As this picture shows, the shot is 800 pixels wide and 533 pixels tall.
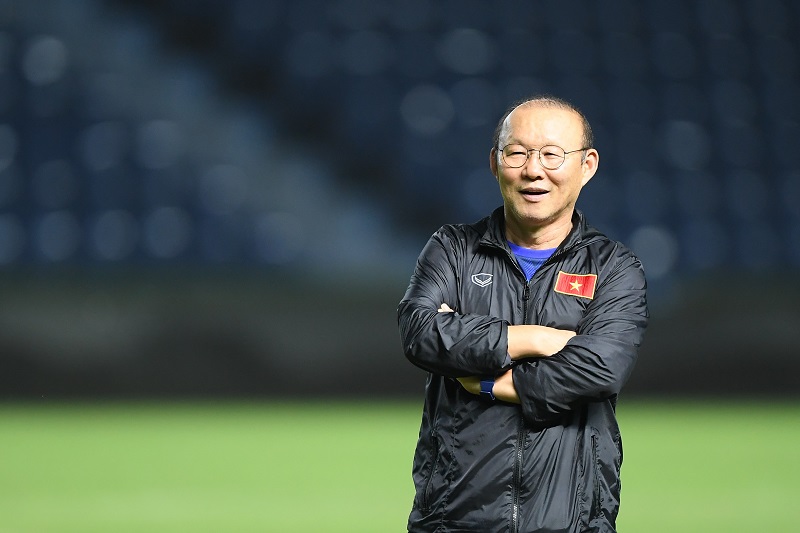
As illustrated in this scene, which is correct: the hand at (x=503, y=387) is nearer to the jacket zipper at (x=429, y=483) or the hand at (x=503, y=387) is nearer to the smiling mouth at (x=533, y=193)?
the jacket zipper at (x=429, y=483)

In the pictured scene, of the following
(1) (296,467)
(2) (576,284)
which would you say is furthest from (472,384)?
(1) (296,467)

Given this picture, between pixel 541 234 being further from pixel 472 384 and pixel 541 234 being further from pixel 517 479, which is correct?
pixel 517 479

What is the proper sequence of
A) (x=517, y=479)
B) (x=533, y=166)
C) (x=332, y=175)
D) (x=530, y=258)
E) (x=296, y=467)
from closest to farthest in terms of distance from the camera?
(x=517, y=479) < (x=533, y=166) < (x=530, y=258) < (x=296, y=467) < (x=332, y=175)

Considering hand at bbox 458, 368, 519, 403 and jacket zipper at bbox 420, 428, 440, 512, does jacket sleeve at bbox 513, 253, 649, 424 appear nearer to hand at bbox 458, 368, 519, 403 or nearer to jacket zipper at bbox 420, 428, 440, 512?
hand at bbox 458, 368, 519, 403

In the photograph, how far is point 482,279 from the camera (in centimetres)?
239

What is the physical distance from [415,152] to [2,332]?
284cm

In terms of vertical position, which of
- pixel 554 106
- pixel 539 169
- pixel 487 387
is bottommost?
pixel 487 387

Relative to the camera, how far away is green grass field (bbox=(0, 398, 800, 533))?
4.02 meters

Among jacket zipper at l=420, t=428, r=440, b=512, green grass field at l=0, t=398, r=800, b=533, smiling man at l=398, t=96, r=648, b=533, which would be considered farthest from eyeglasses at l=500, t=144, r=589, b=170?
green grass field at l=0, t=398, r=800, b=533

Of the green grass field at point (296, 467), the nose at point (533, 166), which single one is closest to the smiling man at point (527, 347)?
the nose at point (533, 166)

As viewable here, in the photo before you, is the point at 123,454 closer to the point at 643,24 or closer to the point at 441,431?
the point at 441,431

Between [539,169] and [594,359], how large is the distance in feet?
1.26

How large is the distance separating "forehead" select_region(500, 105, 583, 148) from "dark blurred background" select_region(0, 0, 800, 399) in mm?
4530

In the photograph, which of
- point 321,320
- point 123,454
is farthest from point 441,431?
point 321,320
